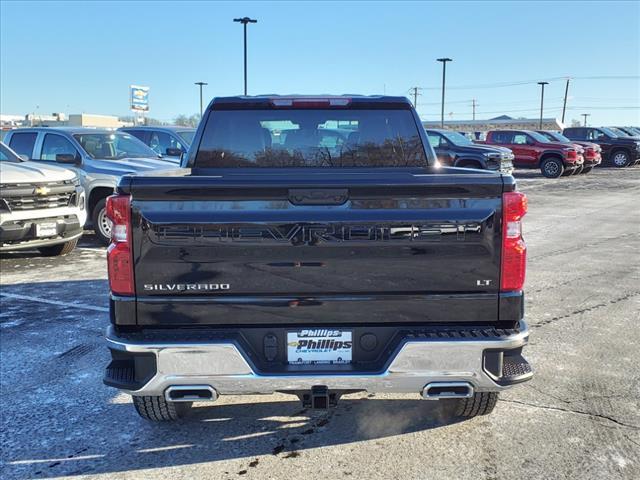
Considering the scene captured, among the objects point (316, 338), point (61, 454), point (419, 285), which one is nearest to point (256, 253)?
point (316, 338)

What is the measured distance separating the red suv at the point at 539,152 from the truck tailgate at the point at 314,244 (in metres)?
23.3

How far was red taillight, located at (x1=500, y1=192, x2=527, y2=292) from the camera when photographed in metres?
3.02

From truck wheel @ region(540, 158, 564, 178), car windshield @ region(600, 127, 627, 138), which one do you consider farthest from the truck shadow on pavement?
car windshield @ region(600, 127, 627, 138)

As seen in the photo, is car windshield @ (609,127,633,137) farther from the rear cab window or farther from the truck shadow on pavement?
the truck shadow on pavement

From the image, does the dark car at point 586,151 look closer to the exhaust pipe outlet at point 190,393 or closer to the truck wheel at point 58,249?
the truck wheel at point 58,249

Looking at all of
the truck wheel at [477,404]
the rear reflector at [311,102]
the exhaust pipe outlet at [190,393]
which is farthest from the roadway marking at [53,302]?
the truck wheel at [477,404]

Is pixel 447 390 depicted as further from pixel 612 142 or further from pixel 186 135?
pixel 612 142

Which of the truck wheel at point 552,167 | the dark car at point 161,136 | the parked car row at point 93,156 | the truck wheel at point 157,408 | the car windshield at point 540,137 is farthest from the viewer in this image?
the car windshield at point 540,137

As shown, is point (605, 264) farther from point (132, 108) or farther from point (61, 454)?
point (132, 108)

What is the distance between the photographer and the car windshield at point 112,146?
1059 cm

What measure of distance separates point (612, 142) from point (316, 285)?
106ft

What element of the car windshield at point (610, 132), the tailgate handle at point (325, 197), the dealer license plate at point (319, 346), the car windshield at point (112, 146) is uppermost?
the car windshield at point (610, 132)

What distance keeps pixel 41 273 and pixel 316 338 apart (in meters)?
6.42

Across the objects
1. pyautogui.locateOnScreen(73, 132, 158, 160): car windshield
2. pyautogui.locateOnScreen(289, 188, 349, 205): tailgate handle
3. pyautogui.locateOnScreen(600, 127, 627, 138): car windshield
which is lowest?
pyautogui.locateOnScreen(289, 188, 349, 205): tailgate handle
